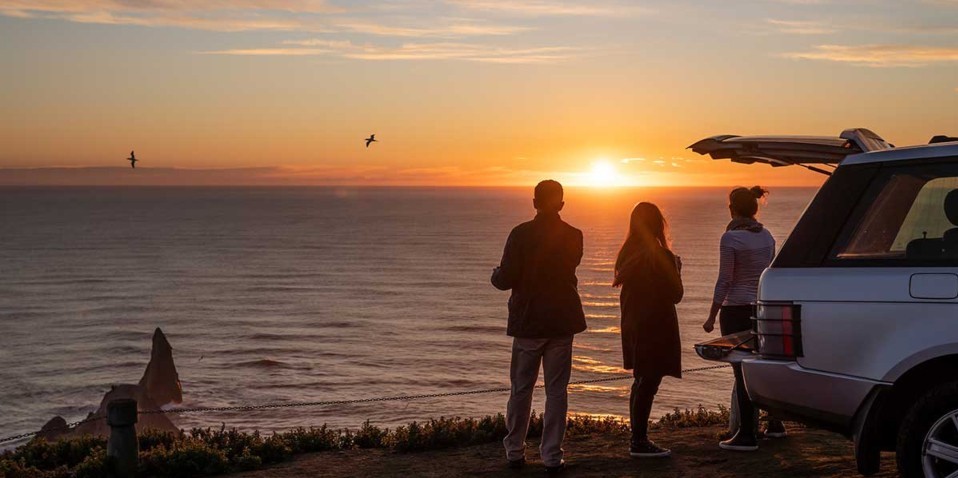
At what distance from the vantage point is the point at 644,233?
28.1 feet

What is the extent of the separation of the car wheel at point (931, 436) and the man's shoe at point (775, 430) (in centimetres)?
364

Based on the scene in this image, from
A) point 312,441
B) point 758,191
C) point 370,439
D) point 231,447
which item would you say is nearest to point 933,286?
point 758,191

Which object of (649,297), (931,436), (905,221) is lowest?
(931,436)

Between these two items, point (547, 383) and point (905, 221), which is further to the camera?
point (547, 383)

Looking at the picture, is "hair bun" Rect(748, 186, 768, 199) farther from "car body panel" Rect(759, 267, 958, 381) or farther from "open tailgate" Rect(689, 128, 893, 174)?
"car body panel" Rect(759, 267, 958, 381)

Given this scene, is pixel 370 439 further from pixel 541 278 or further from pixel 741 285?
pixel 741 285

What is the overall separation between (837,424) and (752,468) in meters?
2.23

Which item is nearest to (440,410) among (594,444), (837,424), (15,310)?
(594,444)

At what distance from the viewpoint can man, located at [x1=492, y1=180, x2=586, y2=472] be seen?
8.26 meters

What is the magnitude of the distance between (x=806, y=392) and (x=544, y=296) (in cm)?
242

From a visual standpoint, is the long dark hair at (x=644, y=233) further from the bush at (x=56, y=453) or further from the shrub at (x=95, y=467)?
the bush at (x=56, y=453)

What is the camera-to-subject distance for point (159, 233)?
17638 centimetres

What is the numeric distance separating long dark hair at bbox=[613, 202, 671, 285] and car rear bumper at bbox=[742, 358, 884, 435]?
2057 millimetres

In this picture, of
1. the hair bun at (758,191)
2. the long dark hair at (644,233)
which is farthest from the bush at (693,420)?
the long dark hair at (644,233)
